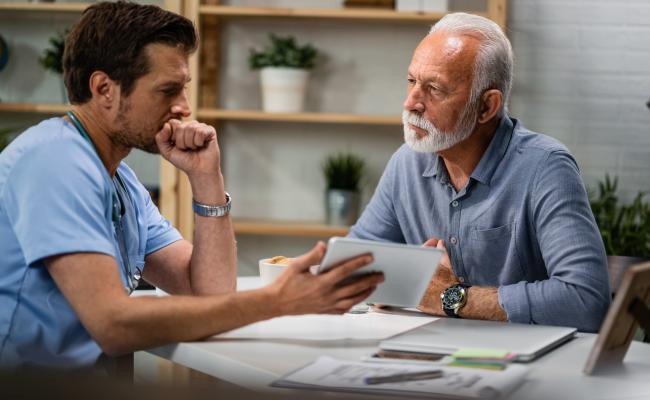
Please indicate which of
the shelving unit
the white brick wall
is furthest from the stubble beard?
the white brick wall

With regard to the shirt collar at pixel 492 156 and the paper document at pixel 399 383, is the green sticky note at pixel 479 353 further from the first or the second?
the shirt collar at pixel 492 156

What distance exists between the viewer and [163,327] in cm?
125

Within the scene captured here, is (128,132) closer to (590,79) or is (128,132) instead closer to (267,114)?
(267,114)

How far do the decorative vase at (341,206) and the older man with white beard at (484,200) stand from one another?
1576mm

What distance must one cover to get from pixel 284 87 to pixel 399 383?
2810 millimetres

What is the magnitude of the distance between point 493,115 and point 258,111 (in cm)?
203

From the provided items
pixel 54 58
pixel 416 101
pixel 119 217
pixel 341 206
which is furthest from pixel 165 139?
pixel 54 58

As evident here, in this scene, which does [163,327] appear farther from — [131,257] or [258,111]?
[258,111]

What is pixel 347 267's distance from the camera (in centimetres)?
128

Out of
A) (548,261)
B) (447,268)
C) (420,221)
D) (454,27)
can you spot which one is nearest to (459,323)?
(447,268)

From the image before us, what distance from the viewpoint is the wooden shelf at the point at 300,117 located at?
3.67 meters

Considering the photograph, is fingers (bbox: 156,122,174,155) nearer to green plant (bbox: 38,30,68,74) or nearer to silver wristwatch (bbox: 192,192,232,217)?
silver wristwatch (bbox: 192,192,232,217)

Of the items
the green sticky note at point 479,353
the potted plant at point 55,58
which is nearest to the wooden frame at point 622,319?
the green sticky note at point 479,353

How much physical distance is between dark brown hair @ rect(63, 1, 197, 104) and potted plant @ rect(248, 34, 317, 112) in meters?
2.22
